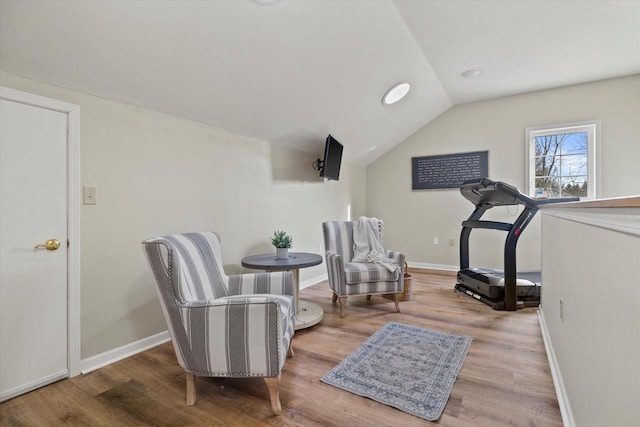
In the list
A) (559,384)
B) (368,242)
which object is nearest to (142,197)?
(368,242)

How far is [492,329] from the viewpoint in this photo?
255 cm

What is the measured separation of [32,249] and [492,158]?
16.9ft

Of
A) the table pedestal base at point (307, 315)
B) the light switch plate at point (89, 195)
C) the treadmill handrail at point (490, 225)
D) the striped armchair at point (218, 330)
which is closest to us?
the striped armchair at point (218, 330)

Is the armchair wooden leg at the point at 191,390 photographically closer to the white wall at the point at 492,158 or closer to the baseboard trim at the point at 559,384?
the baseboard trim at the point at 559,384

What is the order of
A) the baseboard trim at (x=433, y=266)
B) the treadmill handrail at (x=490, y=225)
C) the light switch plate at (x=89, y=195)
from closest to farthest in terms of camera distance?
1. the light switch plate at (x=89, y=195)
2. the treadmill handrail at (x=490, y=225)
3. the baseboard trim at (x=433, y=266)

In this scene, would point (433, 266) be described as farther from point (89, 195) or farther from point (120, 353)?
point (89, 195)

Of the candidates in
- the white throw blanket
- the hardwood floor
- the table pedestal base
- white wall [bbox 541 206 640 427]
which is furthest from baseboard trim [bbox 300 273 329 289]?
white wall [bbox 541 206 640 427]

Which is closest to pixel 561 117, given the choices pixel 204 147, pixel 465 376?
pixel 465 376

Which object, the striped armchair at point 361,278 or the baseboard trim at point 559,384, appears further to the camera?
the striped armchair at point 361,278

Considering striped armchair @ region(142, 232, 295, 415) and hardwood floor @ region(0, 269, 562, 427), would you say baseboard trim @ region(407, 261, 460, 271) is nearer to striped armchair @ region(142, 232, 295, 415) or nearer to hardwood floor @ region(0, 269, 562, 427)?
hardwood floor @ region(0, 269, 562, 427)

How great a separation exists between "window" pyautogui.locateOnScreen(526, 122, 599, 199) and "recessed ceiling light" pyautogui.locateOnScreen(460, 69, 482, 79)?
1290mm

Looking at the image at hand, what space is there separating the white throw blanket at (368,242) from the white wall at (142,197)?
1003mm

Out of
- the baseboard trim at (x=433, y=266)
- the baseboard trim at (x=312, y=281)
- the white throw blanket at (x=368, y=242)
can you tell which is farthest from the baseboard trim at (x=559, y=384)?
the baseboard trim at (x=433, y=266)

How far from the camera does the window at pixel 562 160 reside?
13.0 ft
